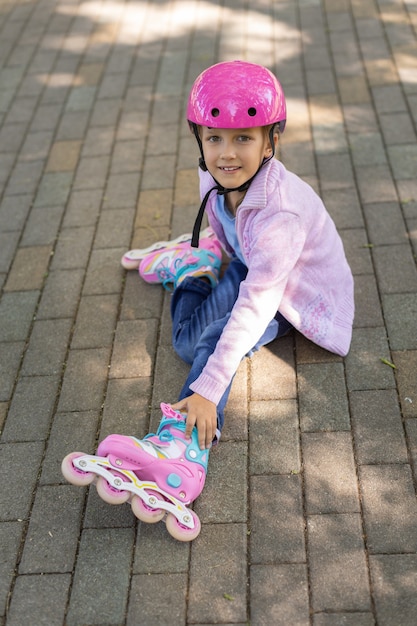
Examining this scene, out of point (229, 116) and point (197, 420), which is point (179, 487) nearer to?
point (197, 420)

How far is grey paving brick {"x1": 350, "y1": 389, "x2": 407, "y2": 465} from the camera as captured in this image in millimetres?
2932

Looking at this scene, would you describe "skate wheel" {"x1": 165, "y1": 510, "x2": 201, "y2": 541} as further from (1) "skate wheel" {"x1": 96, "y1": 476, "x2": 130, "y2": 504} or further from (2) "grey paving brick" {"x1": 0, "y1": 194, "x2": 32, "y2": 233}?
(2) "grey paving brick" {"x1": 0, "y1": 194, "x2": 32, "y2": 233}

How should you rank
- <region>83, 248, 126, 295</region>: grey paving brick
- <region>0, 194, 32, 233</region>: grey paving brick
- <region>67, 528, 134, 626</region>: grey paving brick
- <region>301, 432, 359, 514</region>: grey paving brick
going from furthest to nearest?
<region>0, 194, 32, 233</region>: grey paving brick, <region>83, 248, 126, 295</region>: grey paving brick, <region>301, 432, 359, 514</region>: grey paving brick, <region>67, 528, 134, 626</region>: grey paving brick

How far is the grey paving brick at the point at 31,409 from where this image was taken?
3188 mm

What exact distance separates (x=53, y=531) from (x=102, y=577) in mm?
281

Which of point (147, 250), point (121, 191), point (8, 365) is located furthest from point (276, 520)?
point (121, 191)

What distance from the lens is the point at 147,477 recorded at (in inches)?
108

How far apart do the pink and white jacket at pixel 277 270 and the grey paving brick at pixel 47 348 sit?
0.88 meters

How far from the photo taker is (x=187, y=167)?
4785 millimetres

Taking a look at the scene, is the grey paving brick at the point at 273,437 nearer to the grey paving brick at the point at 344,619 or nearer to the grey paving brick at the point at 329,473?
the grey paving brick at the point at 329,473

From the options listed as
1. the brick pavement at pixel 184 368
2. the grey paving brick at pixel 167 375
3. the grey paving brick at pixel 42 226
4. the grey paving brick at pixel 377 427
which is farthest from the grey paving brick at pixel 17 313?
the grey paving brick at pixel 377 427

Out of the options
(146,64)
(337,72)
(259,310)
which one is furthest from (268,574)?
(146,64)

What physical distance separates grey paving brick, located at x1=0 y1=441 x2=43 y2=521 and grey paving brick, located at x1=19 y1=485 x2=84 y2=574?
0.05 m

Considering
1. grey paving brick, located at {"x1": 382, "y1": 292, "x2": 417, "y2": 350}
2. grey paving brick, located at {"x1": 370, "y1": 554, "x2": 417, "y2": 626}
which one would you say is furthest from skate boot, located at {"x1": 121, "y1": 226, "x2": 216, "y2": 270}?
grey paving brick, located at {"x1": 370, "y1": 554, "x2": 417, "y2": 626}
